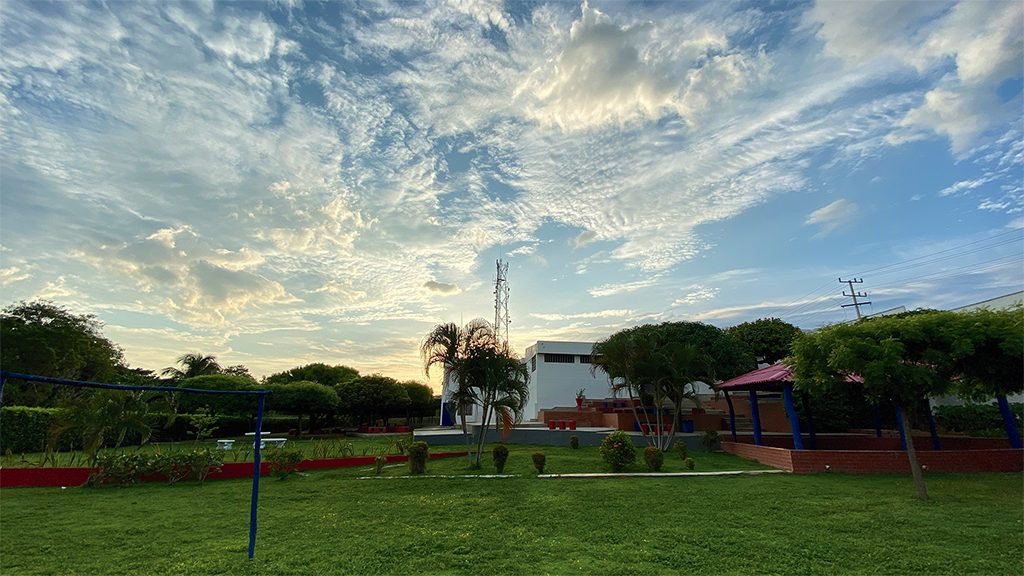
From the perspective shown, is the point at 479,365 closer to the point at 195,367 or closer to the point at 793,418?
the point at 793,418

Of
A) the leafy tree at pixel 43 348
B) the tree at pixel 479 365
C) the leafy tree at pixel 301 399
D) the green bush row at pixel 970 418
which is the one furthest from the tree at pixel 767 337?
the leafy tree at pixel 43 348

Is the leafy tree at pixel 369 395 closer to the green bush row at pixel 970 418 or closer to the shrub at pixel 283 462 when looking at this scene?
the shrub at pixel 283 462

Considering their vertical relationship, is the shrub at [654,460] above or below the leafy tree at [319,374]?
below

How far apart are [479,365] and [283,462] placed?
5367mm

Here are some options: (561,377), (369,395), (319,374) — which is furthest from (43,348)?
(561,377)

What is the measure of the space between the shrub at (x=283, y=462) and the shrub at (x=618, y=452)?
7876mm

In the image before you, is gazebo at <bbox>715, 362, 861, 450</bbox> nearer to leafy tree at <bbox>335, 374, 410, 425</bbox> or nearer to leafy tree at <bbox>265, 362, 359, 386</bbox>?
leafy tree at <bbox>335, 374, 410, 425</bbox>

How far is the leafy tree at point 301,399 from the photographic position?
104 feet

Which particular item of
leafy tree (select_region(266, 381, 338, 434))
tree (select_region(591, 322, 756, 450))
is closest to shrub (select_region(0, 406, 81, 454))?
leafy tree (select_region(266, 381, 338, 434))

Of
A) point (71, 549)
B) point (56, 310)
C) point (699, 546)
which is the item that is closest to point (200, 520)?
point (71, 549)

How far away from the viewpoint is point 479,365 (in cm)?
1288

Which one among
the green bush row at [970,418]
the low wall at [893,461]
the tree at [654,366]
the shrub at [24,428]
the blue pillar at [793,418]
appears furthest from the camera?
the green bush row at [970,418]

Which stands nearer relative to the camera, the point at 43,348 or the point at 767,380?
the point at 767,380

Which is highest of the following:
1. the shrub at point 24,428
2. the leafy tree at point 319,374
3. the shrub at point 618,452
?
the leafy tree at point 319,374
